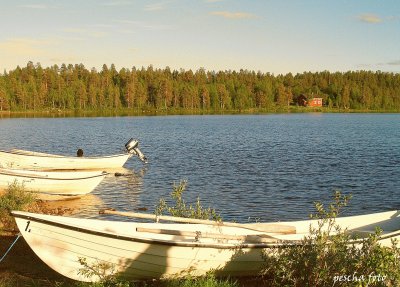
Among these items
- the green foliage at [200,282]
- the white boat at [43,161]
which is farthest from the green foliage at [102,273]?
the white boat at [43,161]

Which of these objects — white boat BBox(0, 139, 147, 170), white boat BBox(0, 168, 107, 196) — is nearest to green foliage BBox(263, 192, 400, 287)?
white boat BBox(0, 168, 107, 196)

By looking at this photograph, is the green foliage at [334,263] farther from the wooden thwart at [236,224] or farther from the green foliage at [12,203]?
the green foliage at [12,203]

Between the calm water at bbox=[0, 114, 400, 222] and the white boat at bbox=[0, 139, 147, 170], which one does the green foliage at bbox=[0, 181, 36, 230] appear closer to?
the calm water at bbox=[0, 114, 400, 222]

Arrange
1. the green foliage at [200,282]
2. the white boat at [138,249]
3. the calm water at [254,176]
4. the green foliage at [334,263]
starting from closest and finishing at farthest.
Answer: the green foliage at [334,263], the green foliage at [200,282], the white boat at [138,249], the calm water at [254,176]

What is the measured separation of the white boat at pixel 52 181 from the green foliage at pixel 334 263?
1319 cm

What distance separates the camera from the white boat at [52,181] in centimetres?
2038

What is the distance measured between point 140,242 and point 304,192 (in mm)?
18483

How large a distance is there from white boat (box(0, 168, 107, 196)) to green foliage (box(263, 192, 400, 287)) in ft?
43.3

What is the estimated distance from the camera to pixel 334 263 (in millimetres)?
8977

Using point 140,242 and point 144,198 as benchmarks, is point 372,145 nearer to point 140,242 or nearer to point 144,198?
point 144,198

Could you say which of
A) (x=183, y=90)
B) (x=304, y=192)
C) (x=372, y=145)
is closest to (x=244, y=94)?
(x=183, y=90)

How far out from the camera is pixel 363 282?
315 inches

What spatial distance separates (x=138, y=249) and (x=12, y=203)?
764cm

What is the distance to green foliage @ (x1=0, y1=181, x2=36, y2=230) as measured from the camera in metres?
15.1
